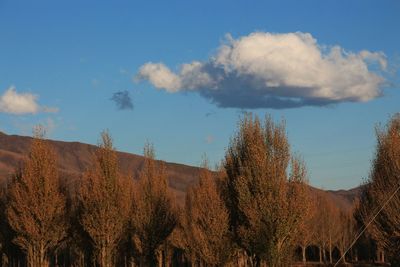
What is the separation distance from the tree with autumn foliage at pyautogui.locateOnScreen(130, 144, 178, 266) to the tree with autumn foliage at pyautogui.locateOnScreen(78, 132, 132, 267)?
2.10 m

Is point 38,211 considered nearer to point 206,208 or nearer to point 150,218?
point 150,218

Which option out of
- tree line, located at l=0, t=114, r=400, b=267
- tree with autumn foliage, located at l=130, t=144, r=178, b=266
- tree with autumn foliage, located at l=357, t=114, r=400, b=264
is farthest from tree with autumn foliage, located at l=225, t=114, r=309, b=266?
tree with autumn foliage, located at l=130, t=144, r=178, b=266

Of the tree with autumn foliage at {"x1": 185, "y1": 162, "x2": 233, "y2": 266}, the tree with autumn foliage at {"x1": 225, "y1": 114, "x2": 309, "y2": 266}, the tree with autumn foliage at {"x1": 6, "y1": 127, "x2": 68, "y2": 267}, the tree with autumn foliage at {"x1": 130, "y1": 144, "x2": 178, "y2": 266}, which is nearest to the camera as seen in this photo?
the tree with autumn foliage at {"x1": 225, "y1": 114, "x2": 309, "y2": 266}

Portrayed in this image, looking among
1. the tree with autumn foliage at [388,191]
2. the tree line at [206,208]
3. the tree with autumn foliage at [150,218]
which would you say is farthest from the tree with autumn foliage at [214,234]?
the tree with autumn foliage at [388,191]

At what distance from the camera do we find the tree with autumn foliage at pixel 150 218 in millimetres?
45344

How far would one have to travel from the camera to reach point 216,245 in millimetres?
39062

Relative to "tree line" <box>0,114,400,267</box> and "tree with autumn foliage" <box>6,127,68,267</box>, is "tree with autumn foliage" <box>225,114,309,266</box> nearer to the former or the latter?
"tree line" <box>0,114,400,267</box>

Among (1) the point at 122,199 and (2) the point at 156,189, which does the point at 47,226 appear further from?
(2) the point at 156,189

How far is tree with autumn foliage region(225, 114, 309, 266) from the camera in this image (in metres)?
33.3

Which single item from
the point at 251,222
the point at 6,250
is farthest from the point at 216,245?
the point at 6,250

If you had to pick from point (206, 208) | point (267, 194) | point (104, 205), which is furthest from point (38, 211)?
point (267, 194)

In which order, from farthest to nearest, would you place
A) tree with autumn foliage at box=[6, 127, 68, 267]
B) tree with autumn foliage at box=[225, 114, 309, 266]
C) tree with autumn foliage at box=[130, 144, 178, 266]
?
1. tree with autumn foliage at box=[130, 144, 178, 266]
2. tree with autumn foliage at box=[6, 127, 68, 267]
3. tree with autumn foliage at box=[225, 114, 309, 266]

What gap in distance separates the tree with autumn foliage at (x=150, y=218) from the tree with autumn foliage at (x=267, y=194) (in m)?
9.92

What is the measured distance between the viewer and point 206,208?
132 ft
